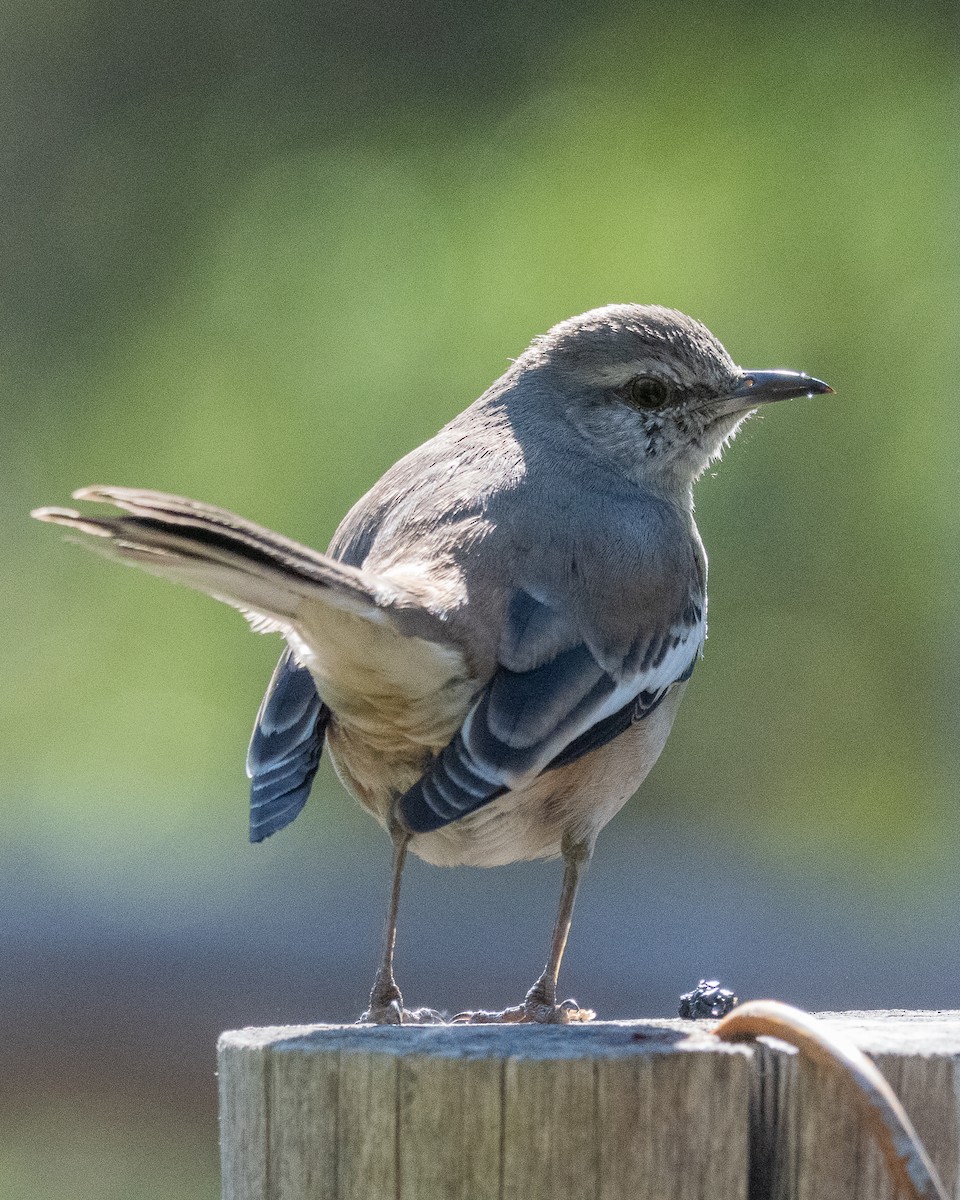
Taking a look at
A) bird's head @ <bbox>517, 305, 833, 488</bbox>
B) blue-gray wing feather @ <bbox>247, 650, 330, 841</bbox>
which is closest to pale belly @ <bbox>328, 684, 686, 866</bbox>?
blue-gray wing feather @ <bbox>247, 650, 330, 841</bbox>

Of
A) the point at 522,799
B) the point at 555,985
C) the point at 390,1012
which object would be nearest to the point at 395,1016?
the point at 390,1012

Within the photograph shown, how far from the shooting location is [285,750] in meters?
3.45

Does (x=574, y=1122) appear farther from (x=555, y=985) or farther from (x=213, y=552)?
(x=555, y=985)

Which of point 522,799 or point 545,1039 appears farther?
point 522,799

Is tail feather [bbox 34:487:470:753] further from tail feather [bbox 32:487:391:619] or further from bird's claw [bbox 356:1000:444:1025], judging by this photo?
bird's claw [bbox 356:1000:444:1025]

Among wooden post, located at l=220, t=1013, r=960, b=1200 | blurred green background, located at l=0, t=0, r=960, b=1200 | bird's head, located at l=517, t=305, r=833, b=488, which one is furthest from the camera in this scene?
blurred green background, located at l=0, t=0, r=960, b=1200

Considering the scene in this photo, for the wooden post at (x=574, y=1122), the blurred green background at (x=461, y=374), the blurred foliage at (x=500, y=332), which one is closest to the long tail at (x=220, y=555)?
the wooden post at (x=574, y=1122)

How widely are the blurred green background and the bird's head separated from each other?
2166 mm

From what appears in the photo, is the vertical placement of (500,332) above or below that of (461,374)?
above

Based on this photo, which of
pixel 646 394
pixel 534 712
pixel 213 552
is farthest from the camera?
pixel 646 394

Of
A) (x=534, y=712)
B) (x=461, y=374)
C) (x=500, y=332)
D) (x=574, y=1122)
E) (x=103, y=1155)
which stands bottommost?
(x=103, y=1155)

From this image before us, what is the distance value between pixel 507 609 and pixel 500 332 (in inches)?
218

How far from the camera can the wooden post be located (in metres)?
2.17

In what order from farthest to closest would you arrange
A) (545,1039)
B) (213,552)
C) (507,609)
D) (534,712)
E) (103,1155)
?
1. (103,1155)
2. (507,609)
3. (534,712)
4. (213,552)
5. (545,1039)
